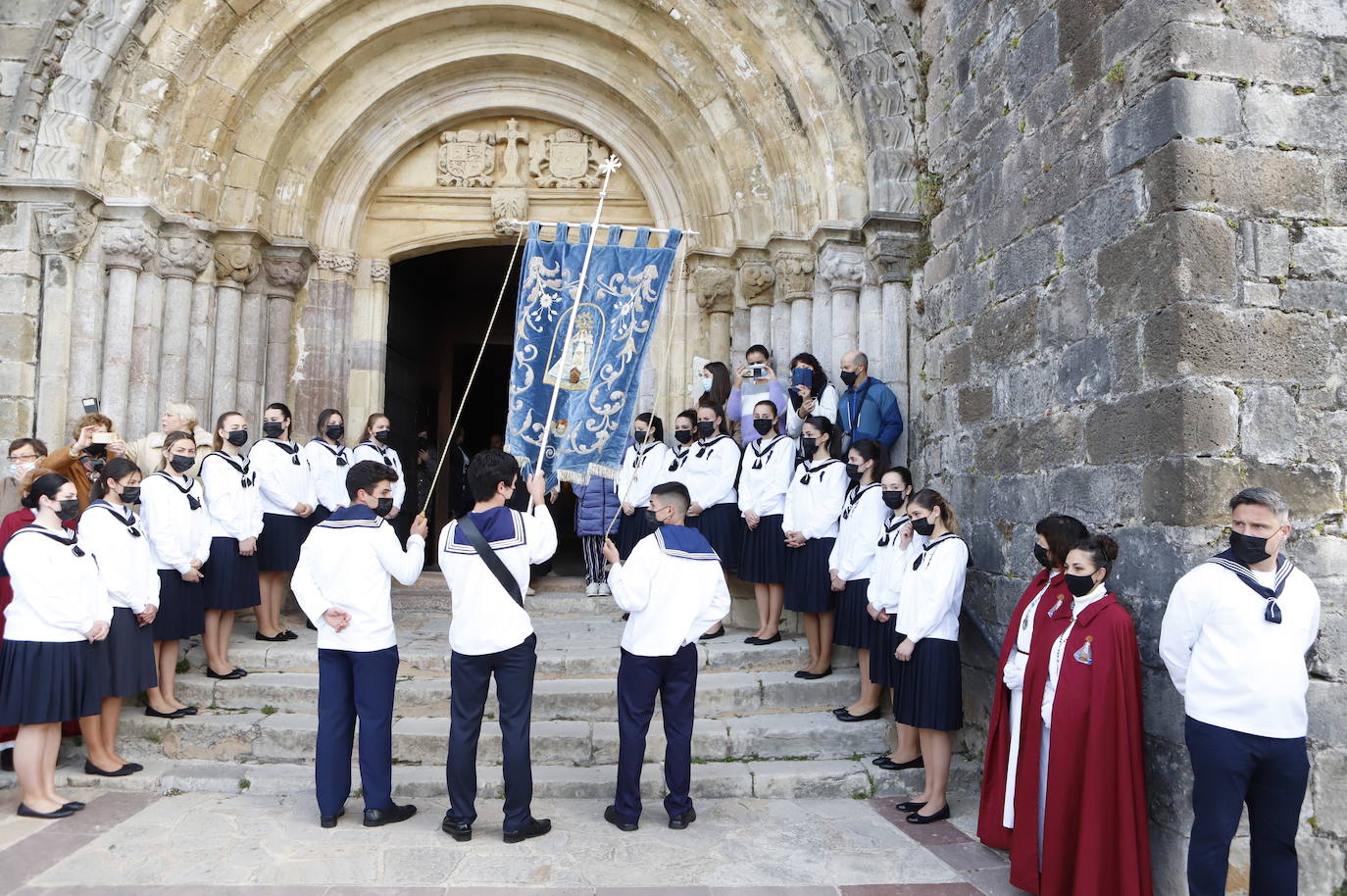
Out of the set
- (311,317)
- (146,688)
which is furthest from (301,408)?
(146,688)

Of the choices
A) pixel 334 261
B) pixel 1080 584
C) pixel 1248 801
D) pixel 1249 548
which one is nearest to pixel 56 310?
pixel 334 261

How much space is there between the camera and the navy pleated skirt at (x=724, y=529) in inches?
269

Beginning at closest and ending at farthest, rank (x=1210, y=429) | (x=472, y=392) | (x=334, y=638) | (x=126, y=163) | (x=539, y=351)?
(x=1210, y=429), (x=334, y=638), (x=539, y=351), (x=126, y=163), (x=472, y=392)

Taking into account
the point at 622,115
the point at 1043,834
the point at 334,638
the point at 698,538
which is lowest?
the point at 1043,834

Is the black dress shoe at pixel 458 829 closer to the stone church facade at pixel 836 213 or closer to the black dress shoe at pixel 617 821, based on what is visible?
the black dress shoe at pixel 617 821

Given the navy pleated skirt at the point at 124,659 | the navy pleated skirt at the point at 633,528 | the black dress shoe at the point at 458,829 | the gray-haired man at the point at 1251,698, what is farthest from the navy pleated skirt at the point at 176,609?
the gray-haired man at the point at 1251,698

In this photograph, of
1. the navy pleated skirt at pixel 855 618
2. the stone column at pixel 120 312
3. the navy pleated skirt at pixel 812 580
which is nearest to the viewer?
the navy pleated skirt at pixel 855 618

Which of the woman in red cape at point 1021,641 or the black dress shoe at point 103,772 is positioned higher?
the woman in red cape at point 1021,641

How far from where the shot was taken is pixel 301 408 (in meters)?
8.25

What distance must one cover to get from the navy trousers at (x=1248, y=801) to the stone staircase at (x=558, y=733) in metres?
1.94

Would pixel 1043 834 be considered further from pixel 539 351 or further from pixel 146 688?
pixel 146 688

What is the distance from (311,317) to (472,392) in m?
5.26

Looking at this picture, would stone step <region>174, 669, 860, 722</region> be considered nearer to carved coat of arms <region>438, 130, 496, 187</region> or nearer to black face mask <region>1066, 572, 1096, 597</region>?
black face mask <region>1066, 572, 1096, 597</region>

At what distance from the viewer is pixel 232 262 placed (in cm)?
773
